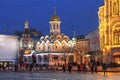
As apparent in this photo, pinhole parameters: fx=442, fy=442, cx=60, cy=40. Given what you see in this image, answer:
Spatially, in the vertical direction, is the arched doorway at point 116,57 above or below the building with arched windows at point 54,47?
below

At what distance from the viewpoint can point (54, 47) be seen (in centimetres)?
14250

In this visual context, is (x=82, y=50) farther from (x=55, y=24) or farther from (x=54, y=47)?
(x=55, y=24)

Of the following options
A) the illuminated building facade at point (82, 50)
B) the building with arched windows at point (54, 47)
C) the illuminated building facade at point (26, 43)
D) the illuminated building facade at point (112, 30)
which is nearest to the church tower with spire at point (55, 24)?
the building with arched windows at point (54, 47)

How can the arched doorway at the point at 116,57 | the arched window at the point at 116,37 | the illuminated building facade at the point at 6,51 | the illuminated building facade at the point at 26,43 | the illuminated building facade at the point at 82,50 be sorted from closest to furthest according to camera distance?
the arched doorway at the point at 116,57, the arched window at the point at 116,37, the illuminated building facade at the point at 82,50, the illuminated building facade at the point at 6,51, the illuminated building facade at the point at 26,43

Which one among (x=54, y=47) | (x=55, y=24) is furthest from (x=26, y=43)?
(x=54, y=47)

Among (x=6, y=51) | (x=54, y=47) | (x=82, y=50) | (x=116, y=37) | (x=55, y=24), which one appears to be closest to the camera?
(x=116, y=37)

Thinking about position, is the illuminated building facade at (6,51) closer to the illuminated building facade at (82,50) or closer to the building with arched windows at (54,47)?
the building with arched windows at (54,47)

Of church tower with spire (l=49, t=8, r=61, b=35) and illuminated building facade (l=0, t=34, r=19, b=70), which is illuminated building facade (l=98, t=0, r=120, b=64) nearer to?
illuminated building facade (l=0, t=34, r=19, b=70)

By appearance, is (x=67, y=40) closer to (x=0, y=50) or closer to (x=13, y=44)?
(x=13, y=44)

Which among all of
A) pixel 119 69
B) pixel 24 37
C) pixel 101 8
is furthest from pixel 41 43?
pixel 119 69

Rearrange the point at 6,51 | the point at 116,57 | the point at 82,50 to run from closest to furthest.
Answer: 1. the point at 116,57
2. the point at 6,51
3. the point at 82,50

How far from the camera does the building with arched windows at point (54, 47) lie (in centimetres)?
13712

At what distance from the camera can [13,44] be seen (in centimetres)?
13650

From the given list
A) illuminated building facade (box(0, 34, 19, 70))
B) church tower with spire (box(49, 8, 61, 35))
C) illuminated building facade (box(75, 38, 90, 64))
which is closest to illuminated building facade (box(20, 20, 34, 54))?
church tower with spire (box(49, 8, 61, 35))
